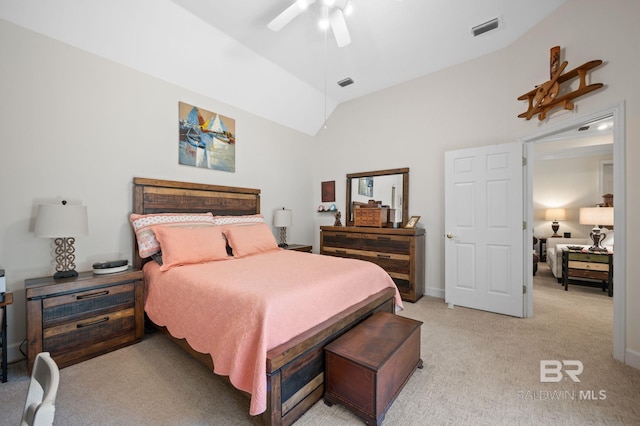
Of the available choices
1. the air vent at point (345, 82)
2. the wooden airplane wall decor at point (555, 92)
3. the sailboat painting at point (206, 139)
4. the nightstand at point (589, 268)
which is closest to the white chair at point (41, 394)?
the sailboat painting at point (206, 139)

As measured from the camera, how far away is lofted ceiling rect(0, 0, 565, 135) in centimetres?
243

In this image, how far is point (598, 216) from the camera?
4840mm

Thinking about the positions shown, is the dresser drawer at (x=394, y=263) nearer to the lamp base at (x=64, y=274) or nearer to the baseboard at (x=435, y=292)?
the baseboard at (x=435, y=292)

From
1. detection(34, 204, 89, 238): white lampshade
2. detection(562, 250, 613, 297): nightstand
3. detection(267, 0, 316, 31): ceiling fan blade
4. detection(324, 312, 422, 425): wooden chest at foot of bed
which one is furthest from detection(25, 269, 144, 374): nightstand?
detection(562, 250, 613, 297): nightstand

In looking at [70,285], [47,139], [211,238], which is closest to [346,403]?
[211,238]

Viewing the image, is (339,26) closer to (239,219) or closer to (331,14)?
(331,14)

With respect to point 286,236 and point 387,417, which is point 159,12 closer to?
point 286,236

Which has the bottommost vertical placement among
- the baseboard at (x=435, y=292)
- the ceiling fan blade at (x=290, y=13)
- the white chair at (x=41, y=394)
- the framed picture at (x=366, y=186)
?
the baseboard at (x=435, y=292)

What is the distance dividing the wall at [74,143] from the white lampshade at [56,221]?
1.10ft

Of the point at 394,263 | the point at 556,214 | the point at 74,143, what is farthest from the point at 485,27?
the point at 556,214

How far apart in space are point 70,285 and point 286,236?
9.59 feet

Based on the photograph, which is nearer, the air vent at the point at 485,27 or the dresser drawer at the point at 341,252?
the air vent at the point at 485,27

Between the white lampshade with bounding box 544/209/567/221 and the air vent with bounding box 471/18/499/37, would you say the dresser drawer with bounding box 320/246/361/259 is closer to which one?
the air vent with bounding box 471/18/499/37

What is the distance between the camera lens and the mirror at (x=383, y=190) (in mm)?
4043
